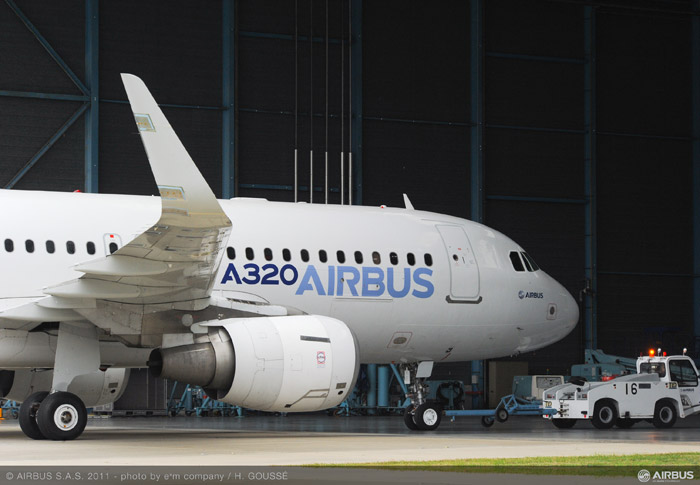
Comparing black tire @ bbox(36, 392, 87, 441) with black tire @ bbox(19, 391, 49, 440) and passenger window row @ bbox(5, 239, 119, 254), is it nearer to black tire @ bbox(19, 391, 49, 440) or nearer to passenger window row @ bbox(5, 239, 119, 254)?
black tire @ bbox(19, 391, 49, 440)

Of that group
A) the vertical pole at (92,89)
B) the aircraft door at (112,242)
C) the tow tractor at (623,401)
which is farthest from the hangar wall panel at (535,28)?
the aircraft door at (112,242)

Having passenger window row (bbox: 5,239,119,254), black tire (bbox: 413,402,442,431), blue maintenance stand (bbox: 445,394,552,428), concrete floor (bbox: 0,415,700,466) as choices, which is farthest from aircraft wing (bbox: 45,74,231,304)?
blue maintenance stand (bbox: 445,394,552,428)

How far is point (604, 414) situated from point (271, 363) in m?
9.73

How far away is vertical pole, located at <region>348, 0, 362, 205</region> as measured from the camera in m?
32.9

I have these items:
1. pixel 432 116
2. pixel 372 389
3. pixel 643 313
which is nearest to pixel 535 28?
pixel 432 116

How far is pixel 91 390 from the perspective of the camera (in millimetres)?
17609

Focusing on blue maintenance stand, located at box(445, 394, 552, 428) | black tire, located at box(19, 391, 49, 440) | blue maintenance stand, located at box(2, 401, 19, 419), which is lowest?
blue maintenance stand, located at box(2, 401, 19, 419)

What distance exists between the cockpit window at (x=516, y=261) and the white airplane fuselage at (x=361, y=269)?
88mm

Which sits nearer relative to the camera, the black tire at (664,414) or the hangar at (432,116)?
the black tire at (664,414)

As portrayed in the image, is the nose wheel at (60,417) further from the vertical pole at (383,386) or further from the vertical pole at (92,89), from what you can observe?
the vertical pole at (383,386)

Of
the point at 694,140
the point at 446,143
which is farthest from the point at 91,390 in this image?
the point at 694,140

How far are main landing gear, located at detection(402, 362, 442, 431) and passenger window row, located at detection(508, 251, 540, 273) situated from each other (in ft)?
8.38

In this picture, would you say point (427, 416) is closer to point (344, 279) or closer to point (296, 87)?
point (344, 279)

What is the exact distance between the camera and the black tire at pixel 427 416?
64.3 feet
